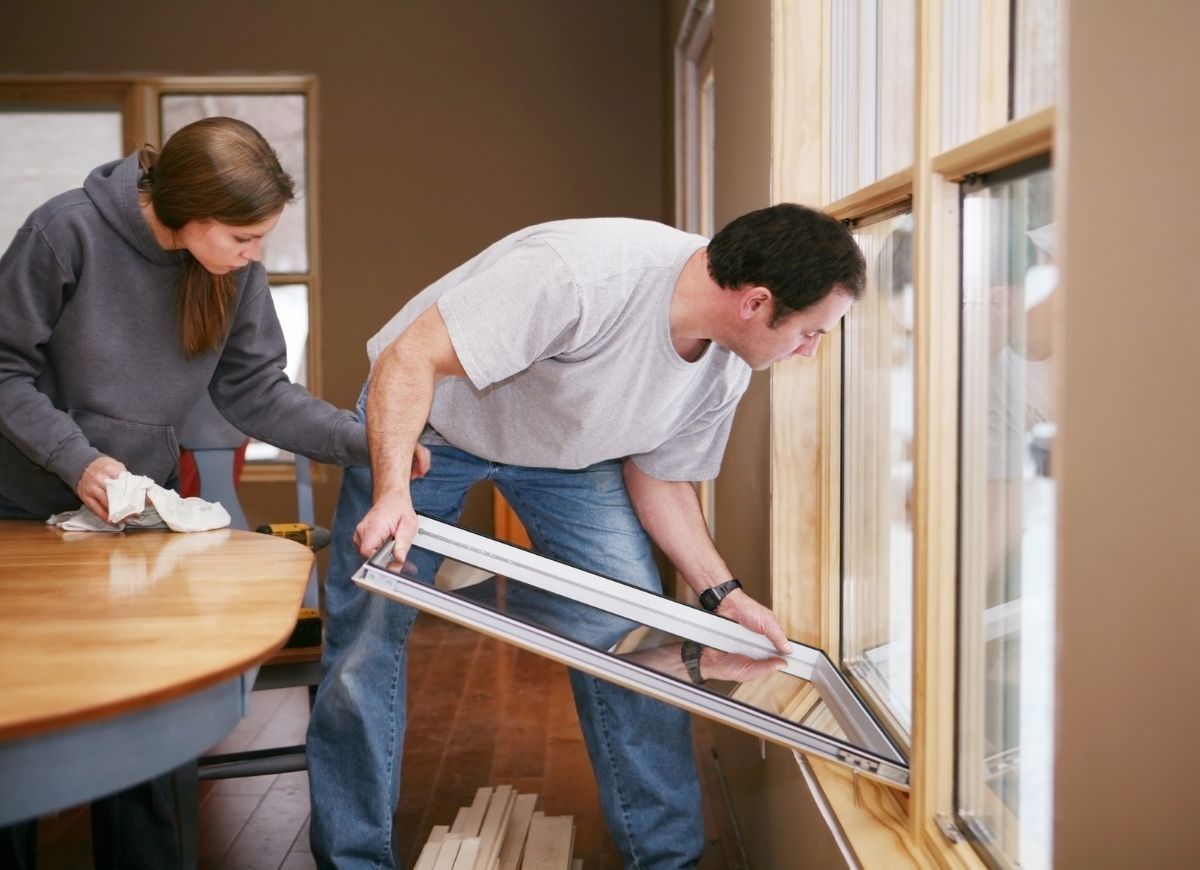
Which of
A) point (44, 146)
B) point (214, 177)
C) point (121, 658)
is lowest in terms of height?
point (121, 658)

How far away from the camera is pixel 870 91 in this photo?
196 centimetres

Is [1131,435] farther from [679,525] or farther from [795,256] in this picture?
[679,525]

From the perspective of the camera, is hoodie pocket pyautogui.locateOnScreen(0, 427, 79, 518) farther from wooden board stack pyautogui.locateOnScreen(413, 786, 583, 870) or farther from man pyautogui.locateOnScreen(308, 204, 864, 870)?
wooden board stack pyautogui.locateOnScreen(413, 786, 583, 870)

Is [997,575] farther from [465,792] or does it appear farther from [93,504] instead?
[465,792]

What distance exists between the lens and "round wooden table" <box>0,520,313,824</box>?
1002 mm

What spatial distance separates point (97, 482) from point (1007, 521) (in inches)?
52.8

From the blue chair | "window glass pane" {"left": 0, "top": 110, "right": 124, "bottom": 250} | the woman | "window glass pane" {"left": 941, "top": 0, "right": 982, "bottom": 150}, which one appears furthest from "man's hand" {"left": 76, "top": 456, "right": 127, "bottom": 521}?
"window glass pane" {"left": 0, "top": 110, "right": 124, "bottom": 250}

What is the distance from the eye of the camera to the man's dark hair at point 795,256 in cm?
163

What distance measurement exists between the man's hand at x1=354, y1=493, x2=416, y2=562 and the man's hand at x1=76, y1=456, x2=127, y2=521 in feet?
1.49

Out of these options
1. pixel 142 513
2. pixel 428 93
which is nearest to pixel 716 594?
pixel 142 513

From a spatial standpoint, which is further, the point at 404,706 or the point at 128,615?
the point at 404,706

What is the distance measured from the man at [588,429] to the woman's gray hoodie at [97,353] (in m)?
0.26

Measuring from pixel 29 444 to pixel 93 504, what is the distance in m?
0.14

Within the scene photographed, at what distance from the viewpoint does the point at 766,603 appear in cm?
225
